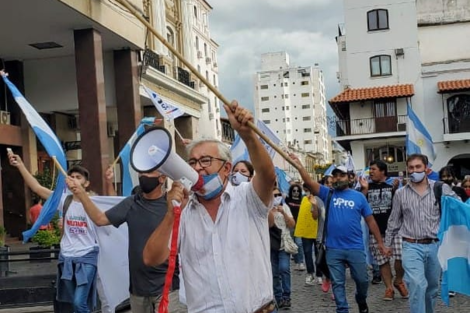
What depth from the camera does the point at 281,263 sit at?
9344 millimetres

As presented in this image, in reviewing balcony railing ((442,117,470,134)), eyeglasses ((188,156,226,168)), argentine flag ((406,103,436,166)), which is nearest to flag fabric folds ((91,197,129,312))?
eyeglasses ((188,156,226,168))

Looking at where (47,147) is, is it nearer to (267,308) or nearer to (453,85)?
(267,308)

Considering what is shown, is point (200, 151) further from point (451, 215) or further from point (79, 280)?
point (451, 215)

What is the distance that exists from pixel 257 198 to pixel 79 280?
14.0 ft

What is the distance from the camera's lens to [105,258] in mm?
7496

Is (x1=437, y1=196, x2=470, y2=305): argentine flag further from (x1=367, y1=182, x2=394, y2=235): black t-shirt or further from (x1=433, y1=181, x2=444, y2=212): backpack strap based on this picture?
(x1=367, y1=182, x2=394, y2=235): black t-shirt

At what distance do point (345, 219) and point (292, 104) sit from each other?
128 metres

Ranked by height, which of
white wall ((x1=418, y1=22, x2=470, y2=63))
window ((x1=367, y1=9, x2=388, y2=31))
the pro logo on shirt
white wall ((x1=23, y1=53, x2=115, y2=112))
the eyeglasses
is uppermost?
window ((x1=367, y1=9, x2=388, y2=31))

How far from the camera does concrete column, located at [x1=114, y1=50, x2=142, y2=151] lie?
20500 mm

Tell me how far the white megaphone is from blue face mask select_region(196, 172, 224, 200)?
15 centimetres

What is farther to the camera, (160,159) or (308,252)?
(308,252)

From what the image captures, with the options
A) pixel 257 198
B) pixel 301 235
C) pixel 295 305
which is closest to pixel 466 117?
pixel 301 235

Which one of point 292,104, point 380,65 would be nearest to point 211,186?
point 380,65

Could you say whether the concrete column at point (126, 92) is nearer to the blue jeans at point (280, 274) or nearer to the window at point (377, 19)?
the blue jeans at point (280, 274)
